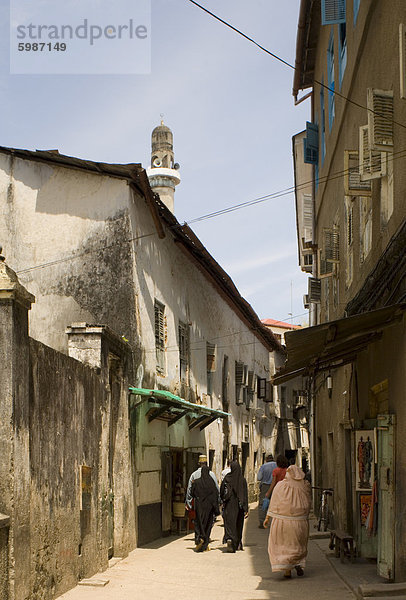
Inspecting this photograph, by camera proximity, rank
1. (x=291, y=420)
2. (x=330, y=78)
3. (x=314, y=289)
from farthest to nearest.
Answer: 1. (x=291, y=420)
2. (x=314, y=289)
3. (x=330, y=78)

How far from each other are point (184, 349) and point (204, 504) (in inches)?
215

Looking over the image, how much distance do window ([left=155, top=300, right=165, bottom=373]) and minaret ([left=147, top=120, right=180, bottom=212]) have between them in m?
17.5

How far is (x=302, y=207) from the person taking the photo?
25.4m

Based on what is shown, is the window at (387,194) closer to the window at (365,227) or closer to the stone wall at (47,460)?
the window at (365,227)

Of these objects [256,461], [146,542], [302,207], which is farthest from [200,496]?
[256,461]

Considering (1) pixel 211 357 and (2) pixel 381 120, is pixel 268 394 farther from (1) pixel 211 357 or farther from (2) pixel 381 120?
(2) pixel 381 120

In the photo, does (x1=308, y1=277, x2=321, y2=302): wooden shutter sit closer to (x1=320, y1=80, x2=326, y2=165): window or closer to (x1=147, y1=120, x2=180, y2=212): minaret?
(x1=320, y1=80, x2=326, y2=165): window

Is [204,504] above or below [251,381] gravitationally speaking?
below

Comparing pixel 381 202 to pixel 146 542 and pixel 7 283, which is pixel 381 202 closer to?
pixel 7 283

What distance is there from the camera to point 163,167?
36.3 m

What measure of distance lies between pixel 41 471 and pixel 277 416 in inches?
1193

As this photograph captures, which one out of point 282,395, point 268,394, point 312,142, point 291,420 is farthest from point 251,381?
point 312,142

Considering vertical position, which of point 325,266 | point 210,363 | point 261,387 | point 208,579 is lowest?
point 208,579

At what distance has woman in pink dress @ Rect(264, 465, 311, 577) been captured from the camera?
1073 centimetres
